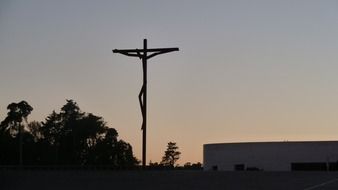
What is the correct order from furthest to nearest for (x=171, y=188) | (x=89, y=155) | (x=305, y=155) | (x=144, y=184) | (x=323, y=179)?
(x=89, y=155)
(x=305, y=155)
(x=323, y=179)
(x=144, y=184)
(x=171, y=188)

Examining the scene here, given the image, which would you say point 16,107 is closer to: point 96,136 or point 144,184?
point 96,136

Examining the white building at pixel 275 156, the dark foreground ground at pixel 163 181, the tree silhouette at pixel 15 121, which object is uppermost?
the tree silhouette at pixel 15 121

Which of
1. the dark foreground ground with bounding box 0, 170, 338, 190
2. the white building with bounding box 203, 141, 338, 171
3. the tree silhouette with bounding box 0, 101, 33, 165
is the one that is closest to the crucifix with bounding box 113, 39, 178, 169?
the dark foreground ground with bounding box 0, 170, 338, 190

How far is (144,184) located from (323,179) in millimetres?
5656

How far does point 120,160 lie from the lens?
87.1 meters

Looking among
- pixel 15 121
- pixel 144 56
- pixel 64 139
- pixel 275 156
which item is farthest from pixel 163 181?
pixel 15 121

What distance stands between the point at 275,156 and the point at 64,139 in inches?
1063

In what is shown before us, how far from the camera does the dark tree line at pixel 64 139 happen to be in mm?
80750

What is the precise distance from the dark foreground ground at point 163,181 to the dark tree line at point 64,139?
174 feet

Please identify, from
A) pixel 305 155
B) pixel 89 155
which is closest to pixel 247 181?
pixel 305 155

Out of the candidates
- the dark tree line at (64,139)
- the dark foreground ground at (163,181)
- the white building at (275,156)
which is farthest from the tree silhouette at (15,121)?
the dark foreground ground at (163,181)

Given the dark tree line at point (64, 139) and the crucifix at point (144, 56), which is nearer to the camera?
the crucifix at point (144, 56)

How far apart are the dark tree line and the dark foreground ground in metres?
53.1

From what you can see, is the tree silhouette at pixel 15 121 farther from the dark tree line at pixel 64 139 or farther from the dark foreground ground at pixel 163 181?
the dark foreground ground at pixel 163 181
